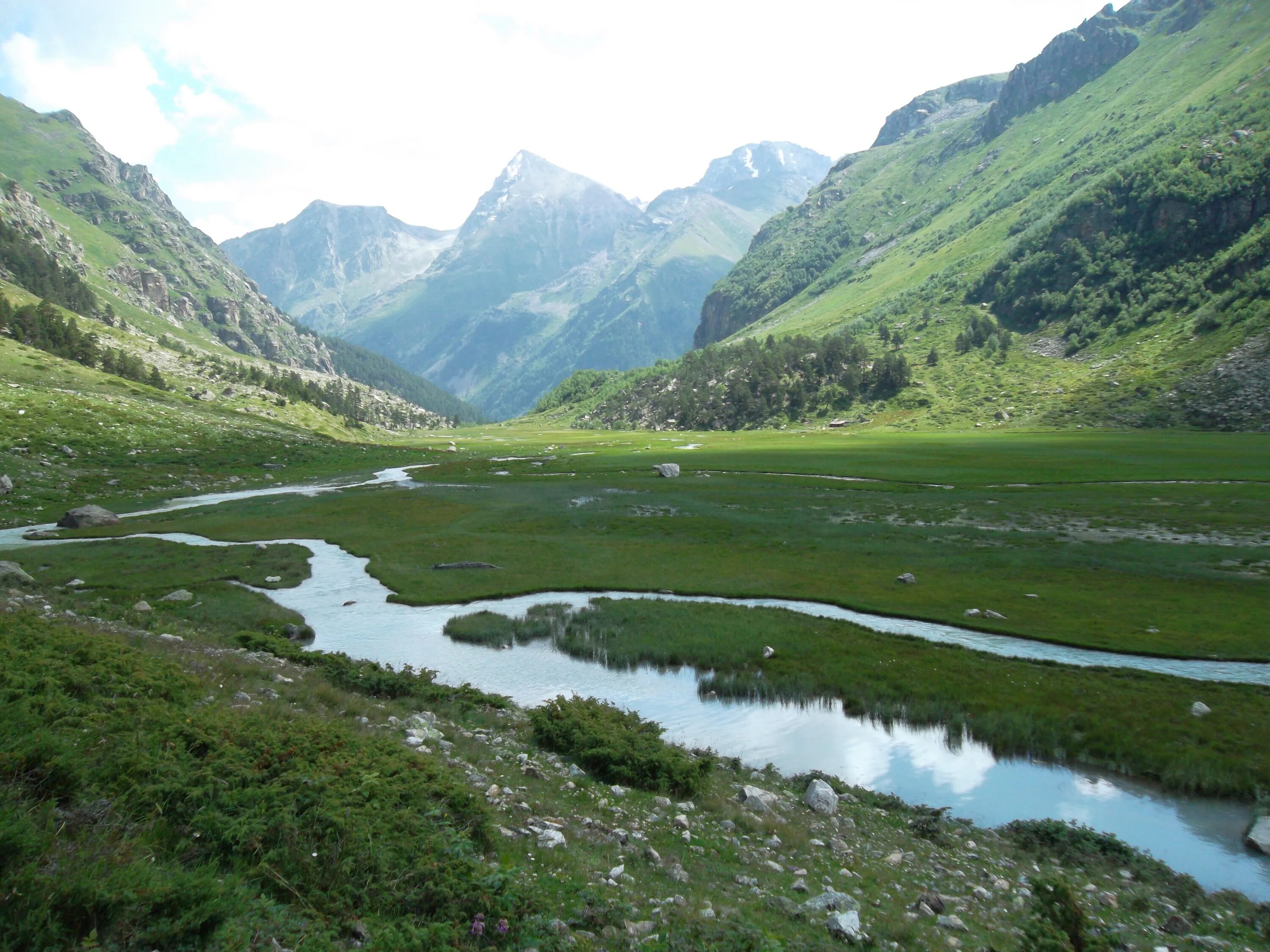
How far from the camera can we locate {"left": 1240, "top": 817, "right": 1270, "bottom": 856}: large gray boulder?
15.6 meters

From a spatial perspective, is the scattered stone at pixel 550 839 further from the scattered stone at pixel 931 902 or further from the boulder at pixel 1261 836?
the boulder at pixel 1261 836

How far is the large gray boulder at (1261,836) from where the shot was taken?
1563 cm

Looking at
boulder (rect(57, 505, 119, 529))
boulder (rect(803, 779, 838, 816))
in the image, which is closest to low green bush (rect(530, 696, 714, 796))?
boulder (rect(803, 779, 838, 816))

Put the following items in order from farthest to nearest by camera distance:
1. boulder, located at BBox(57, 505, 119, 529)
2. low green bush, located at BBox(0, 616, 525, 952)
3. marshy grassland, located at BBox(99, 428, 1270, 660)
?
boulder, located at BBox(57, 505, 119, 529) < marshy grassland, located at BBox(99, 428, 1270, 660) < low green bush, located at BBox(0, 616, 525, 952)

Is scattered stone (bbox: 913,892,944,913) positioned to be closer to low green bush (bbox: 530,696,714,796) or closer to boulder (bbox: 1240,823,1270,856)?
low green bush (bbox: 530,696,714,796)

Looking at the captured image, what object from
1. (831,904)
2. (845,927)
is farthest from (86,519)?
(845,927)

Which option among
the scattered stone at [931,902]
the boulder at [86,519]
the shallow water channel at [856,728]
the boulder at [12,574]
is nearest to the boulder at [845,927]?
the scattered stone at [931,902]

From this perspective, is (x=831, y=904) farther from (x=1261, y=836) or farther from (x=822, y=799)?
(x=1261, y=836)

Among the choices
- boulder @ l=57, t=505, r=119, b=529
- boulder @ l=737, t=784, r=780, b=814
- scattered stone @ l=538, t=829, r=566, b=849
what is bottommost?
boulder @ l=57, t=505, r=119, b=529

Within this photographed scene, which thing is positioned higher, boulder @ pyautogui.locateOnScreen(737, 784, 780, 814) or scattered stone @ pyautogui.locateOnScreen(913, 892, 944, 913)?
scattered stone @ pyautogui.locateOnScreen(913, 892, 944, 913)

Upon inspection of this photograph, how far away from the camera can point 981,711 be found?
23688mm

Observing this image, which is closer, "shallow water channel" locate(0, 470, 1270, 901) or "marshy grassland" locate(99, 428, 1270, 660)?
"shallow water channel" locate(0, 470, 1270, 901)

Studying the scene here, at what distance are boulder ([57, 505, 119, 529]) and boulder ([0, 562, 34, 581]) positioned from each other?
25.0 m

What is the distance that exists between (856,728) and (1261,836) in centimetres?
1072
